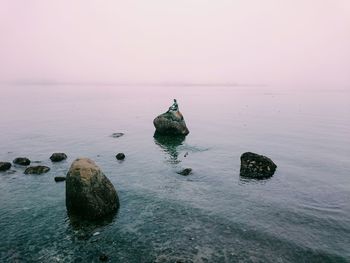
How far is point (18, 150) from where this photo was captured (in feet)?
159

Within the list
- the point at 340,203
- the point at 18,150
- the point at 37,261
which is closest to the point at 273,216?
the point at 340,203

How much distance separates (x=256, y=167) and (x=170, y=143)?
21012 mm

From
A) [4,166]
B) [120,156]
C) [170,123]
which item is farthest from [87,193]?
[170,123]

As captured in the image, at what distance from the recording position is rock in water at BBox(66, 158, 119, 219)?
987 inches


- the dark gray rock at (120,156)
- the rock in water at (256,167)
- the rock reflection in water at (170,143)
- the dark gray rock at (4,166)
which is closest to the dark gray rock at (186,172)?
the rock reflection in water at (170,143)

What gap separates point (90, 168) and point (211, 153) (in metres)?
25.5

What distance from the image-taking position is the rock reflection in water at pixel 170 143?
1805 inches

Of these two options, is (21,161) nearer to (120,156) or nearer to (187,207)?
(120,156)

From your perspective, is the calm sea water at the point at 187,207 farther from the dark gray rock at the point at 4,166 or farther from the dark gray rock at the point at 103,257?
the dark gray rock at the point at 4,166

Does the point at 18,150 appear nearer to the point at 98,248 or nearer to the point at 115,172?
the point at 115,172

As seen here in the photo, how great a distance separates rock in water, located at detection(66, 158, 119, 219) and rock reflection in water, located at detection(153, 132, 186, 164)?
1744 centimetres

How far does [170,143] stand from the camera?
2168 inches

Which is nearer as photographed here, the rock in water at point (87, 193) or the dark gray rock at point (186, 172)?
the rock in water at point (87, 193)

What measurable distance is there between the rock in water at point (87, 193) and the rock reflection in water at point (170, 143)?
17.4 meters
